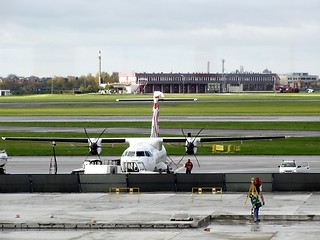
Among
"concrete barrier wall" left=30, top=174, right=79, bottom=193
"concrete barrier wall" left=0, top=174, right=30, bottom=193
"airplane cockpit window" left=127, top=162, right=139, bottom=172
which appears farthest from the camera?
"airplane cockpit window" left=127, top=162, right=139, bottom=172

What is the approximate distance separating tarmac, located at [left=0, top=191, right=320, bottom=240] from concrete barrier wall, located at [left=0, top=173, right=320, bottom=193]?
862 millimetres

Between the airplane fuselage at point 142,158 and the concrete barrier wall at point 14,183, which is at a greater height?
the airplane fuselage at point 142,158

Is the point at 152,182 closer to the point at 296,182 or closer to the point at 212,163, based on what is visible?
the point at 296,182

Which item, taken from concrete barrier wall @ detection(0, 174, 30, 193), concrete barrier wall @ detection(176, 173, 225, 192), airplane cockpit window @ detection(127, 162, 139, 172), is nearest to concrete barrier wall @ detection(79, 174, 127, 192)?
airplane cockpit window @ detection(127, 162, 139, 172)

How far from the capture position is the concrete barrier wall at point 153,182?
5403cm

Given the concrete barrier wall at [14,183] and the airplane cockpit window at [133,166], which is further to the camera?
the airplane cockpit window at [133,166]

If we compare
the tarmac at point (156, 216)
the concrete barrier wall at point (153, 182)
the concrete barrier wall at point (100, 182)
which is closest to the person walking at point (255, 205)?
the tarmac at point (156, 216)

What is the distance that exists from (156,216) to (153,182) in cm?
1150

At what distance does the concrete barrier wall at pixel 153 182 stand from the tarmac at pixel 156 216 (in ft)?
2.83

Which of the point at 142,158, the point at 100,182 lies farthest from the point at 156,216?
the point at 142,158

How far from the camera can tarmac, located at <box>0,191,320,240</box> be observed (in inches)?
1519

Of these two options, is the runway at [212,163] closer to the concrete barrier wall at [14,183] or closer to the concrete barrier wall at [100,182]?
the concrete barrier wall at [14,183]

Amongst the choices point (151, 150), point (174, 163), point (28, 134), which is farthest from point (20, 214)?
point (28, 134)

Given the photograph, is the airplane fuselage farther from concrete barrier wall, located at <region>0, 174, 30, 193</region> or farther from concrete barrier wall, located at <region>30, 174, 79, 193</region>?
concrete barrier wall, located at <region>0, 174, 30, 193</region>
